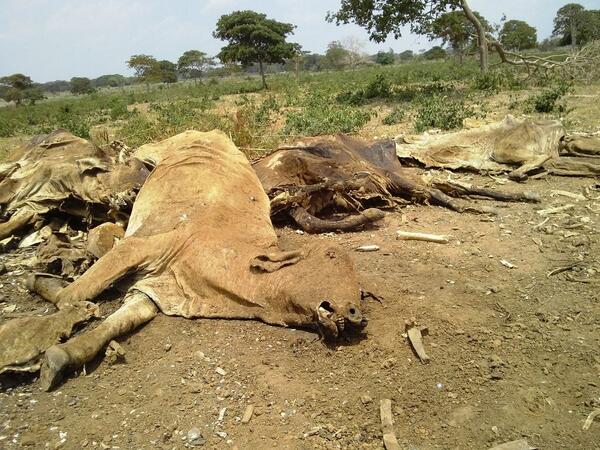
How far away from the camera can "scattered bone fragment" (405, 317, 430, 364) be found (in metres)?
2.80

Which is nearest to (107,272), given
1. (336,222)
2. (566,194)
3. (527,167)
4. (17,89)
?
(336,222)

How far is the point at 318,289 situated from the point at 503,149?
452 cm

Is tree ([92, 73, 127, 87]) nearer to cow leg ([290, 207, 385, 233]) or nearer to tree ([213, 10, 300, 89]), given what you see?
tree ([213, 10, 300, 89])

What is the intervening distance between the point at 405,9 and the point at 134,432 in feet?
49.5

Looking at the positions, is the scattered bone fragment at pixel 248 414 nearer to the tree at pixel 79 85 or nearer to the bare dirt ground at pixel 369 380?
the bare dirt ground at pixel 369 380

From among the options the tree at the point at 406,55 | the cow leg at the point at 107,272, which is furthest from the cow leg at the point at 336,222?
the tree at the point at 406,55

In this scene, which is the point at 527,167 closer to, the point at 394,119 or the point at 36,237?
the point at 394,119

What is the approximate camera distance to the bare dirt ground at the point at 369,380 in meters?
2.43

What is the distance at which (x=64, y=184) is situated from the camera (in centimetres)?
543

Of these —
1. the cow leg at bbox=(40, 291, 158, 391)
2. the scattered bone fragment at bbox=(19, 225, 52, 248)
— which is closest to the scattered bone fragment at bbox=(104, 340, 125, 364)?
the cow leg at bbox=(40, 291, 158, 391)

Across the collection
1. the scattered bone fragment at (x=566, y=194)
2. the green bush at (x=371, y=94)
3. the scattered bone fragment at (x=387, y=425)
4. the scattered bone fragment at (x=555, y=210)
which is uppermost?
the green bush at (x=371, y=94)

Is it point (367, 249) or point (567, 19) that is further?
point (567, 19)

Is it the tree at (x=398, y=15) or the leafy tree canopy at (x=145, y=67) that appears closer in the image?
the tree at (x=398, y=15)

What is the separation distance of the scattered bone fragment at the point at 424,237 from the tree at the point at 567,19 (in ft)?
147
